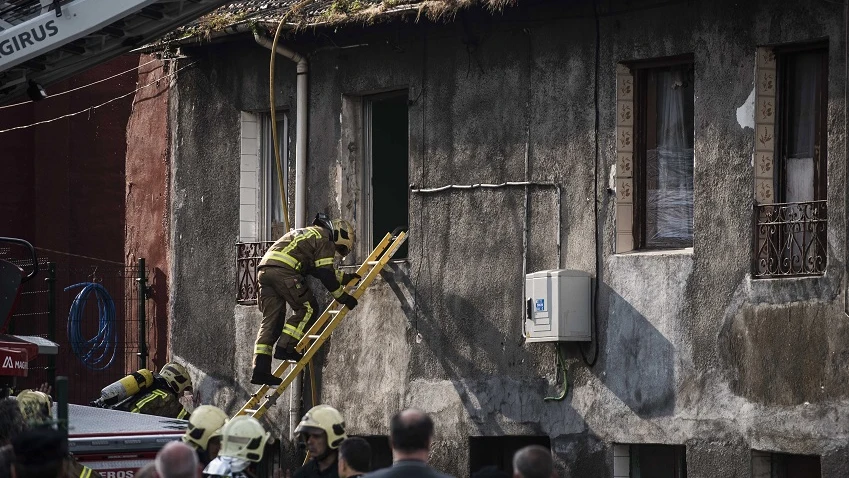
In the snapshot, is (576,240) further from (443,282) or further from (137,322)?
(137,322)

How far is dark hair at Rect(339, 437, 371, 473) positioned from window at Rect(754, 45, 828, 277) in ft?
17.3

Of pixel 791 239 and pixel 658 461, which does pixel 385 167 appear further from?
pixel 791 239

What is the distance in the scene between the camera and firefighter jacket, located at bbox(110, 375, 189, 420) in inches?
698

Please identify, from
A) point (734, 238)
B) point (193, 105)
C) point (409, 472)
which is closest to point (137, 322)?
point (193, 105)

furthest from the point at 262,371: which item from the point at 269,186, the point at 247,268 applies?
the point at 269,186

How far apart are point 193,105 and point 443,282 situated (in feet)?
14.5

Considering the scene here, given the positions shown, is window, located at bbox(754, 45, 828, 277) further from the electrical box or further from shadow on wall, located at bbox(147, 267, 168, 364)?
shadow on wall, located at bbox(147, 267, 168, 364)

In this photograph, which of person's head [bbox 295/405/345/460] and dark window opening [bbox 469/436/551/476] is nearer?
person's head [bbox 295/405/345/460]

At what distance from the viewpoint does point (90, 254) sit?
26.1 m

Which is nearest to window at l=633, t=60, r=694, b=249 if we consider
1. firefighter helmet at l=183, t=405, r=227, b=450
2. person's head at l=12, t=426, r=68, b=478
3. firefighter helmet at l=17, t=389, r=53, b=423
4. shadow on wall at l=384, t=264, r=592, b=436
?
shadow on wall at l=384, t=264, r=592, b=436

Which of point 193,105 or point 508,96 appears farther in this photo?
point 193,105

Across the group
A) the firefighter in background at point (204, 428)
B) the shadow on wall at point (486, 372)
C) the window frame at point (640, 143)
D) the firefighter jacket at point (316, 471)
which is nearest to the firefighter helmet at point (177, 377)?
the shadow on wall at point (486, 372)

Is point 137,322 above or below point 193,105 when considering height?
below

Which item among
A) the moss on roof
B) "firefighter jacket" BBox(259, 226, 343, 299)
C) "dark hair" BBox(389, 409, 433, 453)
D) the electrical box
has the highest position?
the moss on roof
